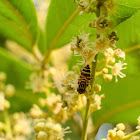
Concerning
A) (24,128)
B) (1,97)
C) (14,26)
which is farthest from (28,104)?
(14,26)

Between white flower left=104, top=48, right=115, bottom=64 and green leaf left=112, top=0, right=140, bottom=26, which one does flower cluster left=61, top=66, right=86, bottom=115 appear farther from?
green leaf left=112, top=0, right=140, bottom=26

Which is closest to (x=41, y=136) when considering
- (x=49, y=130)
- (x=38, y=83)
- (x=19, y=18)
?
(x=49, y=130)

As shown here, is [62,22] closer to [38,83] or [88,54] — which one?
[38,83]

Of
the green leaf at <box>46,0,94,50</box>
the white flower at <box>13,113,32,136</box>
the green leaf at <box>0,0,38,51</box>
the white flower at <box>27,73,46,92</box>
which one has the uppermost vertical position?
the green leaf at <box>0,0,38,51</box>

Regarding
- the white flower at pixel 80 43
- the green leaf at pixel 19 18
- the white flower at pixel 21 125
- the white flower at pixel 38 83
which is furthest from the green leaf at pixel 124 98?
the white flower at pixel 80 43

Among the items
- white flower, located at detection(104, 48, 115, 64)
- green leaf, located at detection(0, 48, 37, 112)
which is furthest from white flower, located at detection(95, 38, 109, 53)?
green leaf, located at detection(0, 48, 37, 112)

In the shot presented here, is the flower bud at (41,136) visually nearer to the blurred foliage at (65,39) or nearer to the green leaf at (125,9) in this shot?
the blurred foliage at (65,39)
